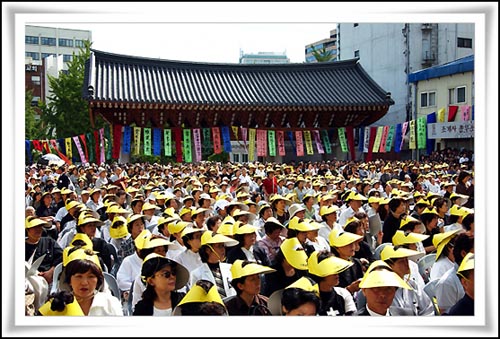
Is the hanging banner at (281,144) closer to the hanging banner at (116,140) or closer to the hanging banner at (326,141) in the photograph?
the hanging banner at (326,141)

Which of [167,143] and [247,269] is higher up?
[167,143]

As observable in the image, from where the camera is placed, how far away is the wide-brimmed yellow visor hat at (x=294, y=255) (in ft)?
16.9

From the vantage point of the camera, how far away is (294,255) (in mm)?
→ 5199

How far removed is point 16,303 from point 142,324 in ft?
2.83

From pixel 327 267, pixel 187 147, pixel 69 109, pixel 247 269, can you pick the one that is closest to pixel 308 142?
pixel 187 147

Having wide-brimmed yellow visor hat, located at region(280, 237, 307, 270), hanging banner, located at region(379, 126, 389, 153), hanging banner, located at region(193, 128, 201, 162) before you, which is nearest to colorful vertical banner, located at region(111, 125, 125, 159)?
hanging banner, located at region(193, 128, 201, 162)

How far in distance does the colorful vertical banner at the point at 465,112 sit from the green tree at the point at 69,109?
19718 millimetres

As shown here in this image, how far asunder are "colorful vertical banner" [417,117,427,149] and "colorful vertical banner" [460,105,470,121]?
154 cm

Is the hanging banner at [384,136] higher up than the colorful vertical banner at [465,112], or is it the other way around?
the colorful vertical banner at [465,112]

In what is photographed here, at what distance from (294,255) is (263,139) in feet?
63.4

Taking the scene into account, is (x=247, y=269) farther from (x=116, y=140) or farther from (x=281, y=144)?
(x=281, y=144)

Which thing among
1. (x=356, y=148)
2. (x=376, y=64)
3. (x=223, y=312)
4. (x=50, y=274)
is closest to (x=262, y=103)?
(x=356, y=148)

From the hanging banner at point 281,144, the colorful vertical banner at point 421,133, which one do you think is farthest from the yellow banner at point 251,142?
the colorful vertical banner at point 421,133

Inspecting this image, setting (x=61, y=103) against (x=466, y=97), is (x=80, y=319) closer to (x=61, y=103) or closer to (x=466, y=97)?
(x=466, y=97)
